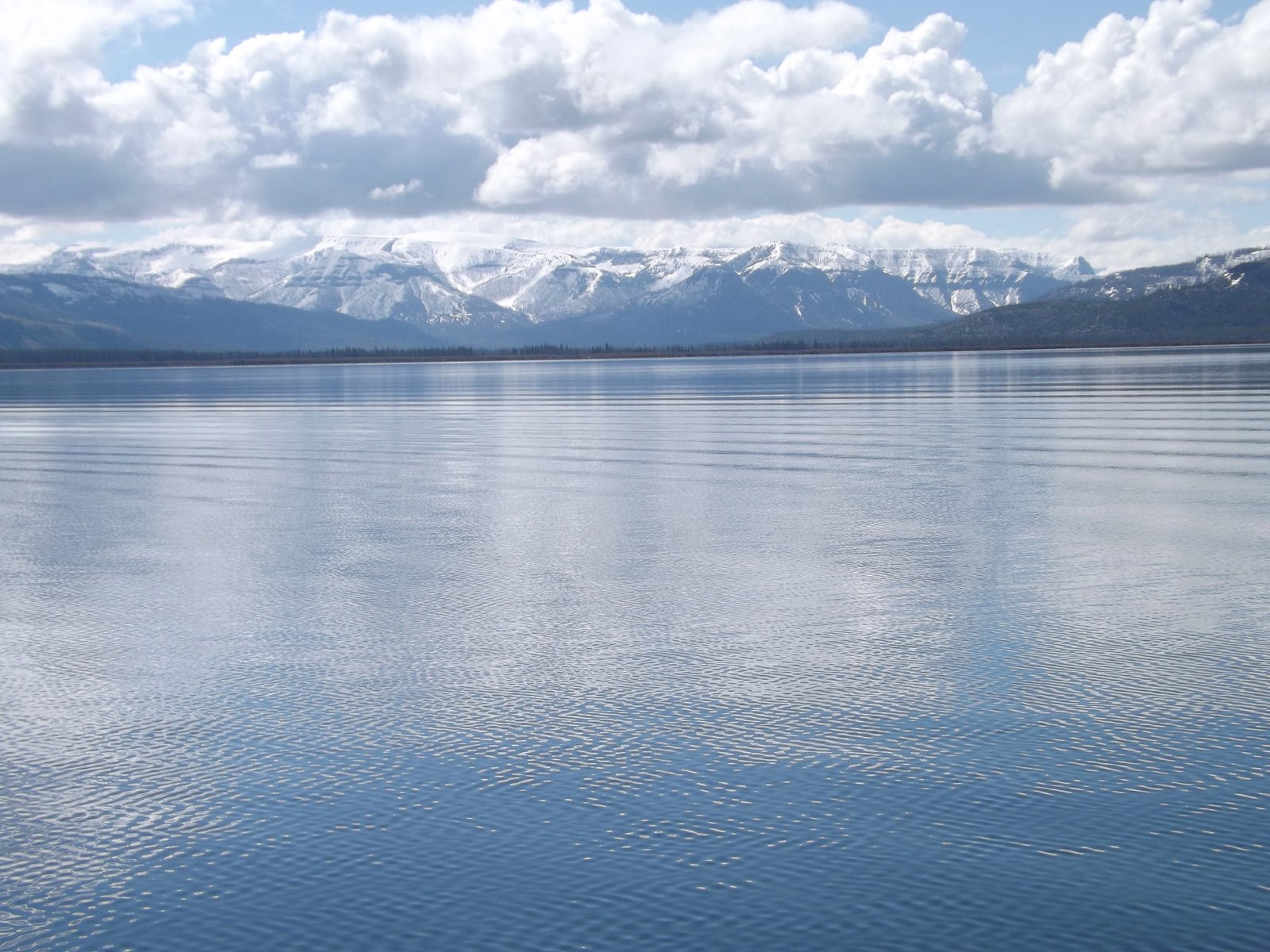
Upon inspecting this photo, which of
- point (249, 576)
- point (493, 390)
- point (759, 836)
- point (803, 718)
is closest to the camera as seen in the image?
point (759, 836)

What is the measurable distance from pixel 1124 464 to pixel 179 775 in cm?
3530

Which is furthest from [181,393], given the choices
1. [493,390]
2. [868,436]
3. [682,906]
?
[682,906]

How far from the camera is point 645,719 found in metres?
16.6

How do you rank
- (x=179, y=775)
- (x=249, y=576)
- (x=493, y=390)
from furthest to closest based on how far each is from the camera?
1. (x=493, y=390)
2. (x=249, y=576)
3. (x=179, y=775)

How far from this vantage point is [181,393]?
428 feet

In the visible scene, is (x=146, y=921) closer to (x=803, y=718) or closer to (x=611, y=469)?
(x=803, y=718)

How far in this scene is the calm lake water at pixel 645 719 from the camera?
38.7 feet

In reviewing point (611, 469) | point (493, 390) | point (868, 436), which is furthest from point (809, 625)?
point (493, 390)

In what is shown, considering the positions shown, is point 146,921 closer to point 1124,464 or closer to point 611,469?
point 611,469

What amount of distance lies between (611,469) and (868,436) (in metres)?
16.4

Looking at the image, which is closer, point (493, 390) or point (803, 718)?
point (803, 718)

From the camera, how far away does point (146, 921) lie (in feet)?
38.3

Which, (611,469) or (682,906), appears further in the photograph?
(611,469)

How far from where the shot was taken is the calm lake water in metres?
11.8
